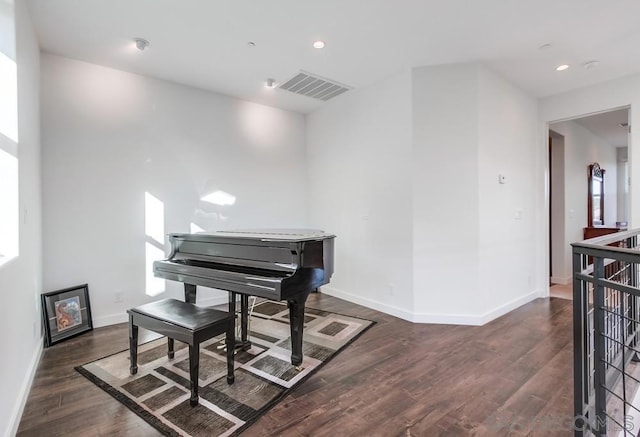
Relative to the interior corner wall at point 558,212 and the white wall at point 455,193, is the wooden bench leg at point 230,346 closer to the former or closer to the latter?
the white wall at point 455,193

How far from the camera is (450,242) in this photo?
138 inches

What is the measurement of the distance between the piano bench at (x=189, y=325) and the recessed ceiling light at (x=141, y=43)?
233 centimetres

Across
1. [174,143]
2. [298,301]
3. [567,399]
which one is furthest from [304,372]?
[174,143]

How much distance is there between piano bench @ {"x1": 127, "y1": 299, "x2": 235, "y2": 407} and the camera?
2.00 m

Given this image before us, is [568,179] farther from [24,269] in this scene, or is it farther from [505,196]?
[24,269]

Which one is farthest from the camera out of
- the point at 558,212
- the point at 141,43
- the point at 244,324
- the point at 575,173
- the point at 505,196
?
the point at 575,173

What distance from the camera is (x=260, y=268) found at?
251 cm

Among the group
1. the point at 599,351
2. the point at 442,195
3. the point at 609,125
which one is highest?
the point at 609,125

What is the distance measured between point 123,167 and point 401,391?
3.51 meters

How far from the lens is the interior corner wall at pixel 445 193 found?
346 centimetres

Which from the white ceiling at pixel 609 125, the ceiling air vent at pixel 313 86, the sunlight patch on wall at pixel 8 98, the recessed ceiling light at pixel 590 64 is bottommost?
the sunlight patch on wall at pixel 8 98

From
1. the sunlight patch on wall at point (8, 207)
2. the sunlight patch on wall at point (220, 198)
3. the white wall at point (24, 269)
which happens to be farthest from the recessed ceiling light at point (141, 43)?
the sunlight patch on wall at point (220, 198)

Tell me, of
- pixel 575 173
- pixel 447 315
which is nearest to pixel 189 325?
pixel 447 315

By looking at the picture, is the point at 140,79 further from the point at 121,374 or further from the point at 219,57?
the point at 121,374
